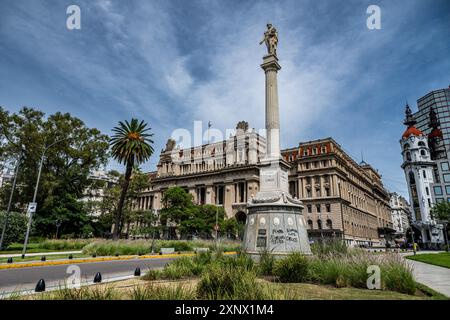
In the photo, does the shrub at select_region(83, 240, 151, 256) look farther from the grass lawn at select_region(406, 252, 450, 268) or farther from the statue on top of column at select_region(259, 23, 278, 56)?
the grass lawn at select_region(406, 252, 450, 268)

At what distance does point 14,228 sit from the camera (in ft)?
90.7

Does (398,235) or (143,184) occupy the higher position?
(143,184)

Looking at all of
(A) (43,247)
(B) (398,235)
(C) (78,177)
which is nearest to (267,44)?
(A) (43,247)

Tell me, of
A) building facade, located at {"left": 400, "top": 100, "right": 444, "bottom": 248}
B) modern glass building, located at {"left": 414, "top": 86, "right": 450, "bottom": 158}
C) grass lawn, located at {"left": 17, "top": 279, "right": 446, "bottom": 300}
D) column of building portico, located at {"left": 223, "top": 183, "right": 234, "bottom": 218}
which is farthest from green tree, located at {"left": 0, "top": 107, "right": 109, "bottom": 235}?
modern glass building, located at {"left": 414, "top": 86, "right": 450, "bottom": 158}

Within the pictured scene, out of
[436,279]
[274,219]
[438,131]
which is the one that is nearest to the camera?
[436,279]

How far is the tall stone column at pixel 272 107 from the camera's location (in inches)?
772

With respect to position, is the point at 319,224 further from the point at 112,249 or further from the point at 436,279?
the point at 436,279

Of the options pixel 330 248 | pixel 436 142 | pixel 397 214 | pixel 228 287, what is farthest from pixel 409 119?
pixel 228 287

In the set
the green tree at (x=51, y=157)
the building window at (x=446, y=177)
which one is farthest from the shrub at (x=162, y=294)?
the building window at (x=446, y=177)

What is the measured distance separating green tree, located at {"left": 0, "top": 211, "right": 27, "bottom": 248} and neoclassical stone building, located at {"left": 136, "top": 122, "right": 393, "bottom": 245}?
129 ft

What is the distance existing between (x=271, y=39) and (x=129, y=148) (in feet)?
82.2

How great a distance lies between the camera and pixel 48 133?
3794 cm
